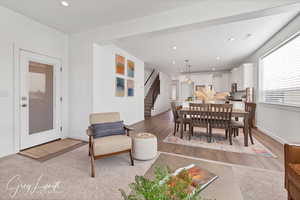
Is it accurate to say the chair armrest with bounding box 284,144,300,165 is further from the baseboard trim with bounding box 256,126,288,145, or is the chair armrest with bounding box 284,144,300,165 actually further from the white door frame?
the white door frame

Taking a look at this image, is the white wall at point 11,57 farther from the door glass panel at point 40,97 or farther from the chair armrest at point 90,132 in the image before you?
the chair armrest at point 90,132

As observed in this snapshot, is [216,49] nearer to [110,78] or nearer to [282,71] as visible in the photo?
[282,71]

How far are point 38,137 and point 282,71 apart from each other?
20.2ft

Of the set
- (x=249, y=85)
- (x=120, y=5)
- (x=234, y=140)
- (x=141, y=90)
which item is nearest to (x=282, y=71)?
(x=249, y=85)

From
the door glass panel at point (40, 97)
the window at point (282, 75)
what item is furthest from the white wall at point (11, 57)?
the window at point (282, 75)

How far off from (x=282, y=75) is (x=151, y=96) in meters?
5.82

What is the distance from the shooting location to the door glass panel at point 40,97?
2979 mm

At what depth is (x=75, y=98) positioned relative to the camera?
11.7 ft

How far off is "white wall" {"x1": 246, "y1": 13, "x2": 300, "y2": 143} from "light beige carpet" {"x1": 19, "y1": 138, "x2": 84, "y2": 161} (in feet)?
15.0

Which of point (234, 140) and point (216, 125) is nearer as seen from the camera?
point (216, 125)

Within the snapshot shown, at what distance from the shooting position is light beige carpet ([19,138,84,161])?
8.41 feet

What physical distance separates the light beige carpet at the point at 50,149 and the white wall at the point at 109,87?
95 cm

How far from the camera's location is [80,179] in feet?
6.02

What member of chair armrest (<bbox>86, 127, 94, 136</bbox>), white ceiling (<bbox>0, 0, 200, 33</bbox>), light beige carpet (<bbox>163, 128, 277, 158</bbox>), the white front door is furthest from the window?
the white front door
